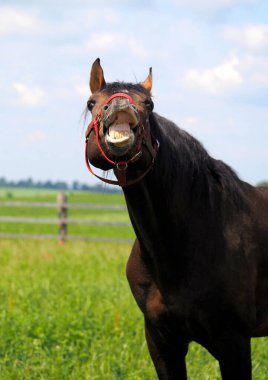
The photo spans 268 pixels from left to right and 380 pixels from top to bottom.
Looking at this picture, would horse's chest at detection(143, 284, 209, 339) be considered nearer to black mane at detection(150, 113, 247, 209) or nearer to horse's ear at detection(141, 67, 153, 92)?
black mane at detection(150, 113, 247, 209)

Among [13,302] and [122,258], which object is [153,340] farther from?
[122,258]

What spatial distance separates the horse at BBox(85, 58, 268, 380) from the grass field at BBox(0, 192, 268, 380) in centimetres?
129

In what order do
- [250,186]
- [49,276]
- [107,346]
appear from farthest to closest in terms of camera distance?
[49,276] < [107,346] < [250,186]

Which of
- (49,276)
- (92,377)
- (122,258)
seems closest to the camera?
(92,377)

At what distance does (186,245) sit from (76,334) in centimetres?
266

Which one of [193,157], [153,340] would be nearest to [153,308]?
[153,340]

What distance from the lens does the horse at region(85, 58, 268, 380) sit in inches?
146

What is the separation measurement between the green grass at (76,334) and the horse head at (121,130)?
87.6 inches

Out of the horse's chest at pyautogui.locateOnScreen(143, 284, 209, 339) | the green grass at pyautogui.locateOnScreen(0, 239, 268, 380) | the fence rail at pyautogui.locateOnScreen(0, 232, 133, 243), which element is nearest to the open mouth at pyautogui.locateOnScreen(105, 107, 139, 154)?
the horse's chest at pyautogui.locateOnScreen(143, 284, 209, 339)

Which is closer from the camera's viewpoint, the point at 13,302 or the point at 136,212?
the point at 136,212

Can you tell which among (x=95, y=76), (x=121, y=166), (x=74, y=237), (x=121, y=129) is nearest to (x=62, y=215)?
(x=74, y=237)

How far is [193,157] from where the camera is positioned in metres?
3.98

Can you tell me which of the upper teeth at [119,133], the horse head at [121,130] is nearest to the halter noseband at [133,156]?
the horse head at [121,130]

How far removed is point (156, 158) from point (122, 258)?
26.6ft
